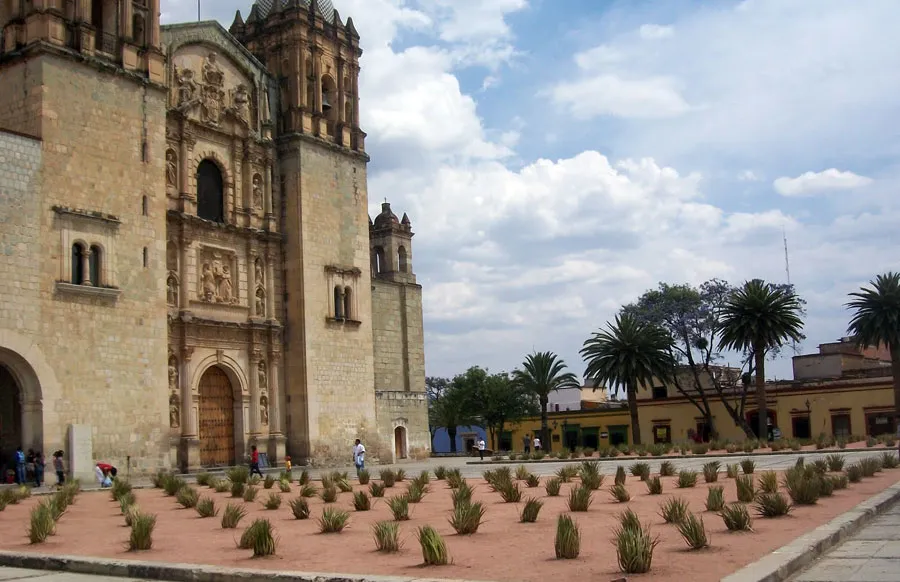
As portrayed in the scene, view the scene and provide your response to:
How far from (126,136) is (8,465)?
33.3ft

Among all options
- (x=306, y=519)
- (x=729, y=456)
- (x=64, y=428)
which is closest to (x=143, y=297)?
(x=64, y=428)

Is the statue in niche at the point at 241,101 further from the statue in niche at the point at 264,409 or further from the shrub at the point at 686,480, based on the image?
the shrub at the point at 686,480

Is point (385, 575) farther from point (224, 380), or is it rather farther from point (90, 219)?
point (224, 380)

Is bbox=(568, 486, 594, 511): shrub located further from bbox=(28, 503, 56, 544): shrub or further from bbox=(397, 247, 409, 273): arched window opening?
bbox=(397, 247, 409, 273): arched window opening

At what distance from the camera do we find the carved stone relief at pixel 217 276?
108 ft

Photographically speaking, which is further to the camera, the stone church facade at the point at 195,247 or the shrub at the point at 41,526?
the stone church facade at the point at 195,247

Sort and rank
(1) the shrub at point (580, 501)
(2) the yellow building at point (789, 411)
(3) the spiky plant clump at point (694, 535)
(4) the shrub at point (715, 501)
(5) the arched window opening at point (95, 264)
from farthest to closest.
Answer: (2) the yellow building at point (789, 411) < (5) the arched window opening at point (95, 264) < (1) the shrub at point (580, 501) < (4) the shrub at point (715, 501) < (3) the spiky plant clump at point (694, 535)

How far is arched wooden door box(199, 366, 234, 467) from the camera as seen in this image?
32750mm

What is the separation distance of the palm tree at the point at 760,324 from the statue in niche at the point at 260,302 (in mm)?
25185

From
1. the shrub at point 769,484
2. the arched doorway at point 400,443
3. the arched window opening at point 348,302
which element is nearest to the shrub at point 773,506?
the shrub at point 769,484

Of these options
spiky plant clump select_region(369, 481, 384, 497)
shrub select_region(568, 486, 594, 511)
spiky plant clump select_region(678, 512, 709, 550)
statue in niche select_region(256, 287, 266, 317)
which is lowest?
spiky plant clump select_region(369, 481, 384, 497)

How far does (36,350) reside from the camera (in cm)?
Result: 2514

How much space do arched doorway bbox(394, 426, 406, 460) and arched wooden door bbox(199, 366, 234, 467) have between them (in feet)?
31.2

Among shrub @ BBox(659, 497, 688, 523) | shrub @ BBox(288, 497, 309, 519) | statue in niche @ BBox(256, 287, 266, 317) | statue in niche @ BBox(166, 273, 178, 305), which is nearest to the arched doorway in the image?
statue in niche @ BBox(256, 287, 266, 317)
